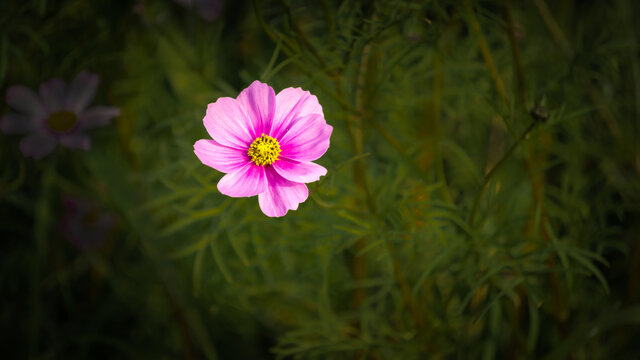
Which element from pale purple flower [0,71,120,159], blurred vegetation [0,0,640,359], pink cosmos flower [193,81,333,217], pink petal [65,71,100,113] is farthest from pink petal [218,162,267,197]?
pink petal [65,71,100,113]

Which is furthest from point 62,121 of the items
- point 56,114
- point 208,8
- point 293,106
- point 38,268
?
point 293,106

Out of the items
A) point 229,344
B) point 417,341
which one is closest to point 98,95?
point 229,344

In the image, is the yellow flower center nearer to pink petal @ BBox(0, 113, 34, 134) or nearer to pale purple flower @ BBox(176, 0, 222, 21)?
pink petal @ BBox(0, 113, 34, 134)

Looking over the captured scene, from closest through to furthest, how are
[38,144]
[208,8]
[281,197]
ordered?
1. [281,197]
2. [38,144]
3. [208,8]

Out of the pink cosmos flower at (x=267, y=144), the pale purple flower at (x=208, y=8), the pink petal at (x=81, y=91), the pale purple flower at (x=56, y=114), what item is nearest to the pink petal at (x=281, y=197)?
the pink cosmos flower at (x=267, y=144)

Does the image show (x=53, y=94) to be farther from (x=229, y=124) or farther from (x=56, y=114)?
(x=229, y=124)

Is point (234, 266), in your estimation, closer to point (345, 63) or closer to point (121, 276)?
point (121, 276)

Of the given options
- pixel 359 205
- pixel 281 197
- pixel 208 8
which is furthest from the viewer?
pixel 208 8
